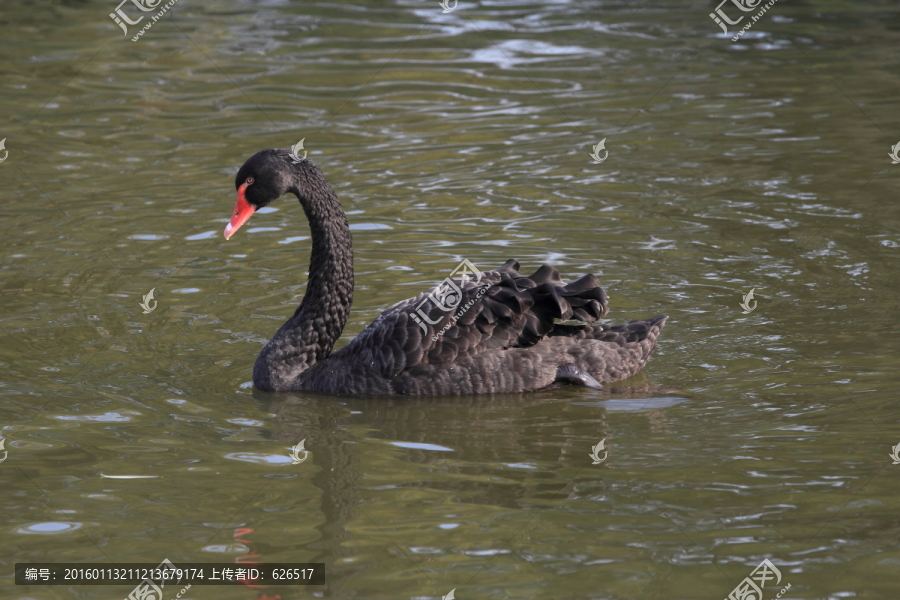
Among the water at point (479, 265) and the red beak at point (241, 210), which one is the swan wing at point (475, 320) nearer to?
the water at point (479, 265)

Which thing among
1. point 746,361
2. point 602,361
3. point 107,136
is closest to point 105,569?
point 602,361

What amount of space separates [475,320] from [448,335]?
187 mm

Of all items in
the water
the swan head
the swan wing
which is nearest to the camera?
the water

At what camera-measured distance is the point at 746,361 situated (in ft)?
22.4

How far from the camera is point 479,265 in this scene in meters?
8.73

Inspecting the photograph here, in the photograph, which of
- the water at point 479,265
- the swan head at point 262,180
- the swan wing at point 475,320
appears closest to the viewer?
the water at point 479,265

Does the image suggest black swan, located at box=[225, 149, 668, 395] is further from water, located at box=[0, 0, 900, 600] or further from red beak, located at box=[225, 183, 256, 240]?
water, located at box=[0, 0, 900, 600]

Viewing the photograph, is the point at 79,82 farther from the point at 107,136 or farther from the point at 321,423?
the point at 321,423

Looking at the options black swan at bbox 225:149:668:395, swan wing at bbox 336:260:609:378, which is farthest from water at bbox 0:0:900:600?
swan wing at bbox 336:260:609:378

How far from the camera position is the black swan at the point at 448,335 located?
21.6 feet

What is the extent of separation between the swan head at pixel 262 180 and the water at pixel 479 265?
3.48ft

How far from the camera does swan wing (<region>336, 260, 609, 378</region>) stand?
6562mm

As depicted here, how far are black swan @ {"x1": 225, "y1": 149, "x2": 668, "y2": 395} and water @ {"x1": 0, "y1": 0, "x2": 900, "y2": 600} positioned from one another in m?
0.16

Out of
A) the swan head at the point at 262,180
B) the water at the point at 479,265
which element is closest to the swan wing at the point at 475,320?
the water at the point at 479,265
